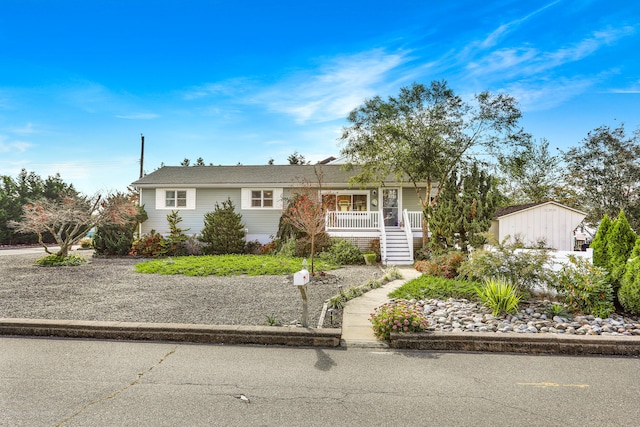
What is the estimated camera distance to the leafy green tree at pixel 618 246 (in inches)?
263

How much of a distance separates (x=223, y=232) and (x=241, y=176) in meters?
4.19

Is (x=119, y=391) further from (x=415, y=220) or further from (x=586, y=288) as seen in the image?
(x=415, y=220)

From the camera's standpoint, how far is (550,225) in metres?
10.3

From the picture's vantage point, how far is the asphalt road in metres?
3.14

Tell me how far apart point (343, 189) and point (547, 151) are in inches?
693

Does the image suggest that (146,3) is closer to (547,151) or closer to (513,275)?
(513,275)

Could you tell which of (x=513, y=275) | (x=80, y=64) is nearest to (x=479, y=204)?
(x=513, y=275)

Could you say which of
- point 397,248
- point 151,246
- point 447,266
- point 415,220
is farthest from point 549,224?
point 151,246

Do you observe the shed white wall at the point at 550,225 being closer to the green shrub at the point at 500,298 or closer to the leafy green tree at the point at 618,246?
the leafy green tree at the point at 618,246

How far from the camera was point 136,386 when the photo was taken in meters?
3.74

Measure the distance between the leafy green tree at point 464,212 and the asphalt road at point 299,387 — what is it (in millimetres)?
7216

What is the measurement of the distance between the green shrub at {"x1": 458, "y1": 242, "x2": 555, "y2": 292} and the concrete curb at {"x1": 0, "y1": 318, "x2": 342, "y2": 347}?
4046 mm

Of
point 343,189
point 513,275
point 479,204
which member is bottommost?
point 513,275

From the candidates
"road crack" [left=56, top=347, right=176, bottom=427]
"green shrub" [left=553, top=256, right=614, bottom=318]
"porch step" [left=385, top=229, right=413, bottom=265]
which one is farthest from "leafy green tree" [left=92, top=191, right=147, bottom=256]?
"green shrub" [left=553, top=256, right=614, bottom=318]
